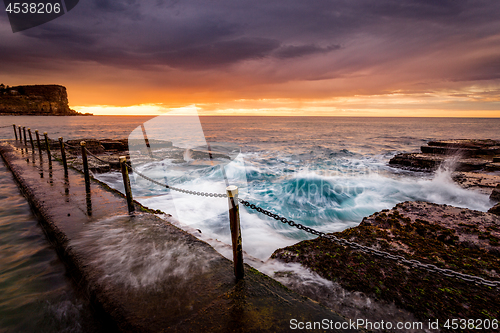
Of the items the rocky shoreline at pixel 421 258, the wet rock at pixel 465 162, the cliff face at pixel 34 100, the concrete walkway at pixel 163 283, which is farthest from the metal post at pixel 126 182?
the cliff face at pixel 34 100

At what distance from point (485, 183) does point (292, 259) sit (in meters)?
9.93

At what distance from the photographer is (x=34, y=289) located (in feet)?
9.82

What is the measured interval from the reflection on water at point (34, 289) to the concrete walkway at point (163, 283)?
0.22 metres

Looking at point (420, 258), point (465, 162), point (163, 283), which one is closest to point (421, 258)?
point (420, 258)

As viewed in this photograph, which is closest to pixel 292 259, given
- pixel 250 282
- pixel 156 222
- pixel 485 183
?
pixel 250 282

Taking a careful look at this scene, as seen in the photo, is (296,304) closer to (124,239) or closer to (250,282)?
(250,282)

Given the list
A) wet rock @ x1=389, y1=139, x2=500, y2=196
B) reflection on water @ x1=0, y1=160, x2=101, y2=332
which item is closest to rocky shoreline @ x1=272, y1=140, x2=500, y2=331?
reflection on water @ x1=0, y1=160, x2=101, y2=332

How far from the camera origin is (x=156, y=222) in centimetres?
420

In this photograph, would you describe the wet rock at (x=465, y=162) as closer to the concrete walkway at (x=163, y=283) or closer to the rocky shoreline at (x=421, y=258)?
the rocky shoreline at (x=421, y=258)

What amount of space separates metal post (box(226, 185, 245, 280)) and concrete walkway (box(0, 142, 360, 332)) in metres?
0.16

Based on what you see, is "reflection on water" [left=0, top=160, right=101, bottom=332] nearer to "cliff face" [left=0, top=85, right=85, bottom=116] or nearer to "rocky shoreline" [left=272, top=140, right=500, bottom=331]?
"rocky shoreline" [left=272, top=140, right=500, bottom=331]

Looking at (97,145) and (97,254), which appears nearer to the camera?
(97,254)

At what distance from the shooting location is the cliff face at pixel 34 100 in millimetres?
111250

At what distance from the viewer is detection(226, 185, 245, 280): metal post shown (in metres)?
2.46
